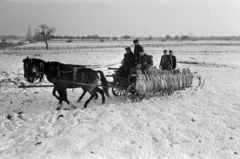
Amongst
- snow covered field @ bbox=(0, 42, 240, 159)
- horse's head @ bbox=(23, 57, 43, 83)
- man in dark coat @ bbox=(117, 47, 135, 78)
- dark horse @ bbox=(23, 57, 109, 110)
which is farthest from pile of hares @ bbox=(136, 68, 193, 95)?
horse's head @ bbox=(23, 57, 43, 83)

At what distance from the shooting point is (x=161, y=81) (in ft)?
27.4

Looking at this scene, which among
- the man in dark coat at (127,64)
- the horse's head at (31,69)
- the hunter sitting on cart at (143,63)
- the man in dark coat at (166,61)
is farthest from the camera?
the man in dark coat at (166,61)

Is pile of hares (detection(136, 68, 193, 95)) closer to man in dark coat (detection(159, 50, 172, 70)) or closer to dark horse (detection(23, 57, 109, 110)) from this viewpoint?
man in dark coat (detection(159, 50, 172, 70))

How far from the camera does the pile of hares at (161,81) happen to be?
782cm

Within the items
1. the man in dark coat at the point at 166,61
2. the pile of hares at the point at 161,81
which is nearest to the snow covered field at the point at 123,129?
the pile of hares at the point at 161,81

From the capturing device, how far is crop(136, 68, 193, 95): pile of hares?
782cm

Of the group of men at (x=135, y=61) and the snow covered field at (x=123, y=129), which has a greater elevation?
the group of men at (x=135, y=61)

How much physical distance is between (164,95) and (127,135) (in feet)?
15.1

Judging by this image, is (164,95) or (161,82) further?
(164,95)

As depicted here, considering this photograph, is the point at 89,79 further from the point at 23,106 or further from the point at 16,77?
the point at 16,77

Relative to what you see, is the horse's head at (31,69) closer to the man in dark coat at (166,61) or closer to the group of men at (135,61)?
the group of men at (135,61)

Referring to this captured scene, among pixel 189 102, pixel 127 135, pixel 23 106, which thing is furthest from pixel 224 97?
pixel 23 106

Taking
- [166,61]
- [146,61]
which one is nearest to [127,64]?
[146,61]

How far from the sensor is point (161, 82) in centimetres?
835
